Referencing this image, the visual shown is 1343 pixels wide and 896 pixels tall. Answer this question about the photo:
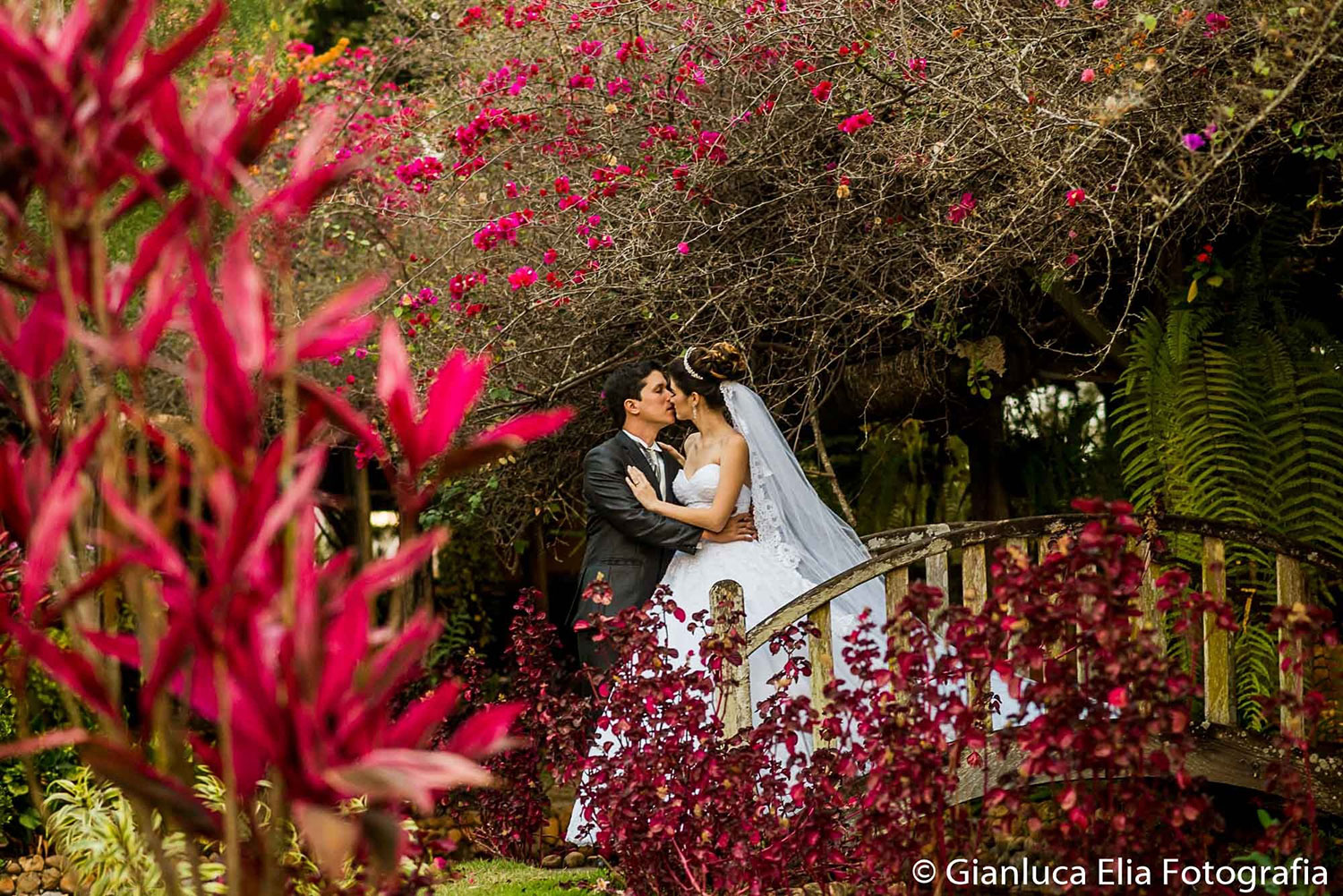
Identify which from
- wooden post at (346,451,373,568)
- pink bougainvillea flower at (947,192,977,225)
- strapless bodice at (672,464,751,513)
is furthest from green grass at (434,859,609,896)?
wooden post at (346,451,373,568)

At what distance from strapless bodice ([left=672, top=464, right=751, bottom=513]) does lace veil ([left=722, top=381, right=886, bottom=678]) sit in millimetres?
152

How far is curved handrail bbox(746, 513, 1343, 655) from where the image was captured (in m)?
4.62

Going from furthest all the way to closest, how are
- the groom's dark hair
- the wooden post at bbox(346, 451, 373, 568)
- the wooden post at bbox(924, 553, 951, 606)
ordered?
1. the wooden post at bbox(346, 451, 373, 568)
2. the groom's dark hair
3. the wooden post at bbox(924, 553, 951, 606)

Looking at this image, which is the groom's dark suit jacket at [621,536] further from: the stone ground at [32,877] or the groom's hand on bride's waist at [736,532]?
the stone ground at [32,877]

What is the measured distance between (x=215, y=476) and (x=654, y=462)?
4886mm

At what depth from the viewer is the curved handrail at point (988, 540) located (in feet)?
15.2

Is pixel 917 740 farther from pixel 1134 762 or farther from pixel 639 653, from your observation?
pixel 639 653

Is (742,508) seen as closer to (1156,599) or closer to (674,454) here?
(674,454)

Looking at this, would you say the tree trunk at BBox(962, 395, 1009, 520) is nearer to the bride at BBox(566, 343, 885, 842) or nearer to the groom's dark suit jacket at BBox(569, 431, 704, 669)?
the bride at BBox(566, 343, 885, 842)

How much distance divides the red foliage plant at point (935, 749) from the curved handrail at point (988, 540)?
1.19 ft

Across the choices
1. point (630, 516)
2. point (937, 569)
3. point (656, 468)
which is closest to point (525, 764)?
point (630, 516)

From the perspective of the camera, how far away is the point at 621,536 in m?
6.19

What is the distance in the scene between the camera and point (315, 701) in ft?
4.49

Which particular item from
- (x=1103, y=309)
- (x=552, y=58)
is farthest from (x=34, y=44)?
(x=1103, y=309)
